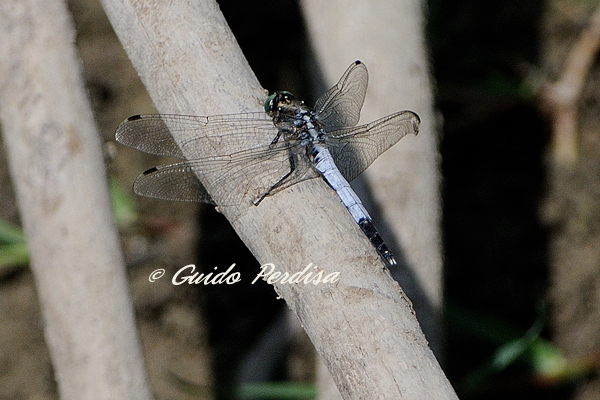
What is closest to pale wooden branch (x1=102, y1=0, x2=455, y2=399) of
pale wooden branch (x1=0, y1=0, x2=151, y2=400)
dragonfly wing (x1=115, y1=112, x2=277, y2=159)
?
dragonfly wing (x1=115, y1=112, x2=277, y2=159)

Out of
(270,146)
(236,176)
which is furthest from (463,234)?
(236,176)

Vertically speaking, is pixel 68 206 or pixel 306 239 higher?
pixel 68 206

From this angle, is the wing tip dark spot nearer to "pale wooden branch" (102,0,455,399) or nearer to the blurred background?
"pale wooden branch" (102,0,455,399)

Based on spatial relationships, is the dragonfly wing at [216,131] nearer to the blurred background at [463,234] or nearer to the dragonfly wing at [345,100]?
the dragonfly wing at [345,100]

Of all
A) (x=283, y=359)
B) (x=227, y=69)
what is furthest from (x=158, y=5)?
(x=283, y=359)

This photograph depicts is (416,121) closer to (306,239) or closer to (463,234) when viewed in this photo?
(306,239)

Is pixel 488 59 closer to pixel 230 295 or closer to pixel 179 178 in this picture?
pixel 230 295
